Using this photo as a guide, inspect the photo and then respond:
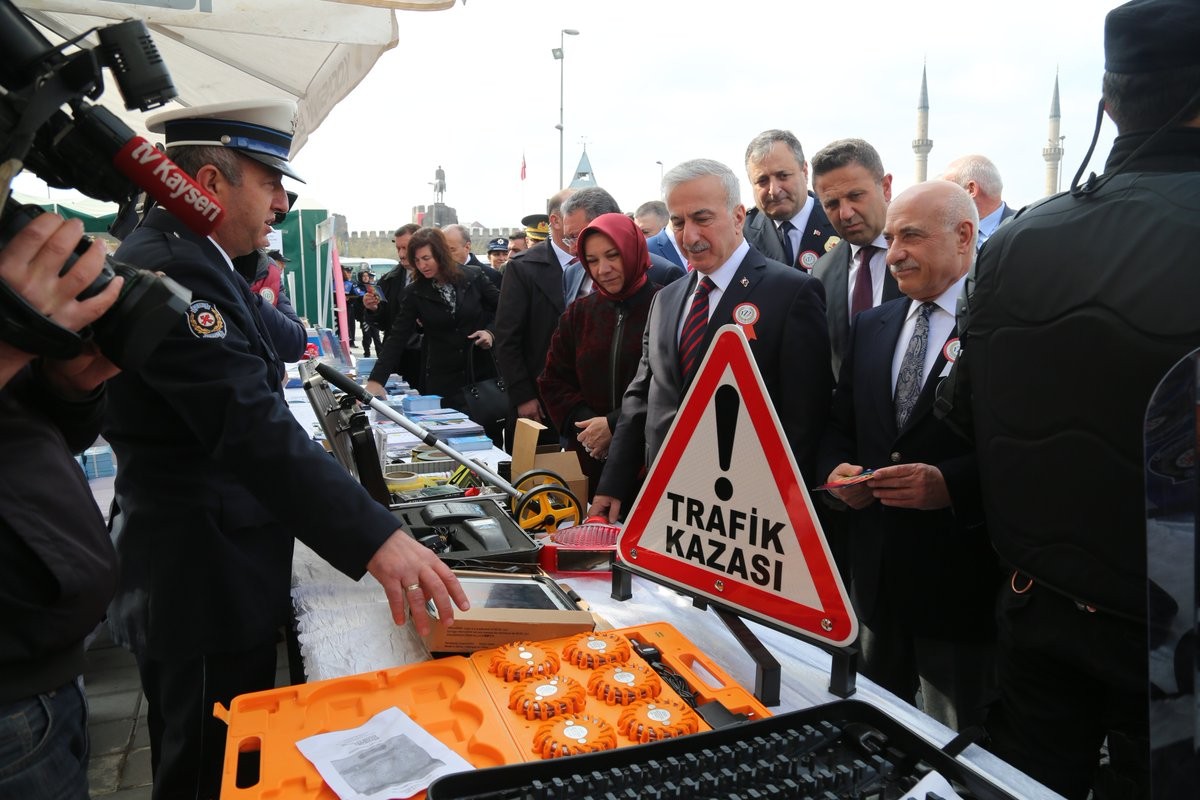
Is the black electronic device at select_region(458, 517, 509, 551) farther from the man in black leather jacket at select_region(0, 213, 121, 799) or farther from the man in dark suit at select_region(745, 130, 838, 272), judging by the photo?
the man in dark suit at select_region(745, 130, 838, 272)

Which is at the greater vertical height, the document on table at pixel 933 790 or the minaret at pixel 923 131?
the minaret at pixel 923 131

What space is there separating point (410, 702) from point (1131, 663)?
1244 mm

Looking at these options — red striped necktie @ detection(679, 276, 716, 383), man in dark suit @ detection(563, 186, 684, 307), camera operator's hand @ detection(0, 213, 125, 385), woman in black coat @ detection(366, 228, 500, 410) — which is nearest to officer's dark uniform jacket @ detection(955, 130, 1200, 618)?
red striped necktie @ detection(679, 276, 716, 383)

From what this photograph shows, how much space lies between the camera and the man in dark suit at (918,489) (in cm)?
203

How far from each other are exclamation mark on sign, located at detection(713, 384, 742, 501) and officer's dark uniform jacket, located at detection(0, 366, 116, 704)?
1014 mm

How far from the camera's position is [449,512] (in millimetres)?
2242

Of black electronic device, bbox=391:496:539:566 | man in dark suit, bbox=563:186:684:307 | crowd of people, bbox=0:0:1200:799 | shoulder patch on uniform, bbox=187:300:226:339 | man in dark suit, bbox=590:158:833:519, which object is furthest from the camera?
man in dark suit, bbox=563:186:684:307

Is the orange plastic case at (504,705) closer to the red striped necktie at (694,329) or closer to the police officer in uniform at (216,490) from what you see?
the police officer in uniform at (216,490)

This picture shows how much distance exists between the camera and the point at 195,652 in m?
1.68

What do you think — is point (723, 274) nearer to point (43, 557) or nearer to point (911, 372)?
point (911, 372)

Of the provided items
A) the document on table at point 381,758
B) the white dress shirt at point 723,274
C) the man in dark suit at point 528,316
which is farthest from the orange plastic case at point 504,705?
the man in dark suit at point 528,316

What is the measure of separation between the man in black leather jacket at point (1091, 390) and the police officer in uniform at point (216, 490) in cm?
112

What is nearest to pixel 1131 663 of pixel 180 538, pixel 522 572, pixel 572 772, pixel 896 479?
pixel 896 479

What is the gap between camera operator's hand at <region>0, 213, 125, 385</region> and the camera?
91 cm
